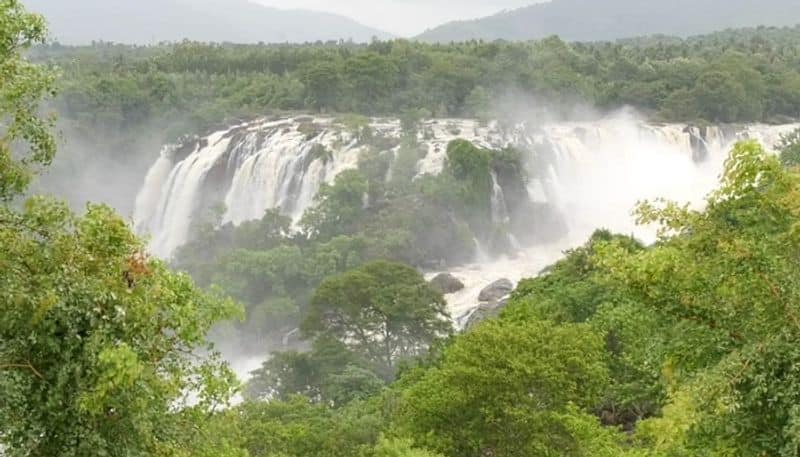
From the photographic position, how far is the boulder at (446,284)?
97.5 ft

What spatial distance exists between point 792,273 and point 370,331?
1971 cm

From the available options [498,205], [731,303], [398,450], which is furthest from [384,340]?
[731,303]

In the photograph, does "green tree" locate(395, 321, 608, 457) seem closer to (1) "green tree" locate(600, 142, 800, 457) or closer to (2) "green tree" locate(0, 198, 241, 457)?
(1) "green tree" locate(600, 142, 800, 457)

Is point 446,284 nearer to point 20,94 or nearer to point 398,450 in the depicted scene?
point 398,450

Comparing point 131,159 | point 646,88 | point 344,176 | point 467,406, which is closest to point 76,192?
point 131,159

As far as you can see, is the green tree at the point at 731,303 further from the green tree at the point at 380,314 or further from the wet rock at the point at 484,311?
the wet rock at the point at 484,311

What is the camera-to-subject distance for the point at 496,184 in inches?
1462

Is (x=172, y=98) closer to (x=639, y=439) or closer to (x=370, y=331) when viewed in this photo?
(x=370, y=331)

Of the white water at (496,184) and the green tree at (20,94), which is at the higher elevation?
the green tree at (20,94)

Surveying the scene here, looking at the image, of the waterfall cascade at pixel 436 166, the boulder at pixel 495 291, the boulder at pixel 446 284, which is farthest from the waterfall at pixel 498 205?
the boulder at pixel 495 291

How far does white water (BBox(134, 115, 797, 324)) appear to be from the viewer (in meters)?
37.2

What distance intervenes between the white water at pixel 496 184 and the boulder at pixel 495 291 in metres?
5.00

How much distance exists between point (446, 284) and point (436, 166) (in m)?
9.33

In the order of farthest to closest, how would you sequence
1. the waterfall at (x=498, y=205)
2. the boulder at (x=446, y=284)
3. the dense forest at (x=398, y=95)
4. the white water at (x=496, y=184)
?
the dense forest at (x=398, y=95) → the white water at (x=496, y=184) → the waterfall at (x=498, y=205) → the boulder at (x=446, y=284)
